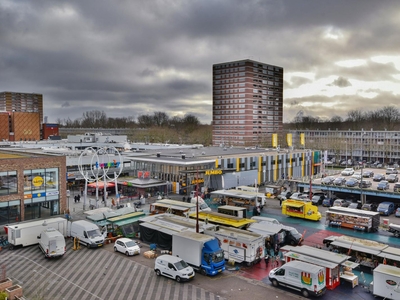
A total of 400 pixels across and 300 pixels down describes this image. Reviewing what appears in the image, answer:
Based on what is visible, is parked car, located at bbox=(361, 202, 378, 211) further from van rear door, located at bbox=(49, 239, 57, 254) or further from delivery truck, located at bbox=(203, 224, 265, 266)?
van rear door, located at bbox=(49, 239, 57, 254)

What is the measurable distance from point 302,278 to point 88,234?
603 inches

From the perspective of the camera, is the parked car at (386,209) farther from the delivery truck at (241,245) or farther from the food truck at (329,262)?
the delivery truck at (241,245)

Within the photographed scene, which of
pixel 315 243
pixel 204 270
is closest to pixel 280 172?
pixel 315 243

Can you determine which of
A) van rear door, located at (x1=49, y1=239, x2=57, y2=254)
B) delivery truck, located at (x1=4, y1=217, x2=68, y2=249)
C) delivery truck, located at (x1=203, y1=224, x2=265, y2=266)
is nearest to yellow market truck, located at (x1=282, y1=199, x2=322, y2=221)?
delivery truck, located at (x1=203, y1=224, x2=265, y2=266)

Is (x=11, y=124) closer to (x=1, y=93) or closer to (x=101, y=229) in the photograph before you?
(x=1, y=93)

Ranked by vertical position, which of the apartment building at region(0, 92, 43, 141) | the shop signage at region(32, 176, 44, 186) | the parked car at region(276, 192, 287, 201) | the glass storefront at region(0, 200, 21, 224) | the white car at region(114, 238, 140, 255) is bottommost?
the white car at region(114, 238, 140, 255)

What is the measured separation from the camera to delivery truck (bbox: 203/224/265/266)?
21250 mm

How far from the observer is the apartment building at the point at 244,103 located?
4390 inches

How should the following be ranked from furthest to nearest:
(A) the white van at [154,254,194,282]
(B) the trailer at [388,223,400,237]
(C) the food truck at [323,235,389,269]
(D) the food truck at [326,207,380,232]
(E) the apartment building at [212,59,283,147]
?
1. (E) the apartment building at [212,59,283,147]
2. (D) the food truck at [326,207,380,232]
3. (B) the trailer at [388,223,400,237]
4. (C) the food truck at [323,235,389,269]
5. (A) the white van at [154,254,194,282]

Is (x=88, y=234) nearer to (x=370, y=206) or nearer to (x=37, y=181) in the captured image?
(x=37, y=181)

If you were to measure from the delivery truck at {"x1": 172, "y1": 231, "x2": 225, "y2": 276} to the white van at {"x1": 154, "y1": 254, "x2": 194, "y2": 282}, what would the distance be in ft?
2.93

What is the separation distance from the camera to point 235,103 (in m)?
114

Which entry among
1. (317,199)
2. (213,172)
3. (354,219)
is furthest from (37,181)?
(317,199)

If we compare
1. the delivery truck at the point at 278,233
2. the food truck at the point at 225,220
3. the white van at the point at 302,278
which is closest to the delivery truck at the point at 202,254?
the white van at the point at 302,278
